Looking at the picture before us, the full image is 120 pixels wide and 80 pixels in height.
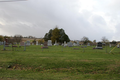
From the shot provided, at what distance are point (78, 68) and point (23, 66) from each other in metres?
4.38

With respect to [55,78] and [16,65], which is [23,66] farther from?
[55,78]

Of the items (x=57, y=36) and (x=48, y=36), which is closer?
(x=57, y=36)

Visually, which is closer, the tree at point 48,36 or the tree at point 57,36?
the tree at point 57,36

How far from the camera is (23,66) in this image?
7801mm

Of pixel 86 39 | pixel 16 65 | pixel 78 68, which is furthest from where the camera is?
pixel 86 39

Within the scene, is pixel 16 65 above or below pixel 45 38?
below

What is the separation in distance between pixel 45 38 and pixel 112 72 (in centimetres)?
6856

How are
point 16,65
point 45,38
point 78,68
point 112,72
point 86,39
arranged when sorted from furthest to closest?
point 86,39
point 45,38
point 16,65
point 78,68
point 112,72

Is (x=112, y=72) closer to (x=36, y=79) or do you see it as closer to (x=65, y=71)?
(x=65, y=71)

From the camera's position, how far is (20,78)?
17.9 feet

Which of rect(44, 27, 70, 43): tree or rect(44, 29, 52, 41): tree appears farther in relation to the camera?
rect(44, 29, 52, 41): tree

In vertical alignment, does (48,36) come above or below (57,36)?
above

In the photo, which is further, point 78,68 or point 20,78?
point 78,68

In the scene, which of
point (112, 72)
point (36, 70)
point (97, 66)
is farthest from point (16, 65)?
point (112, 72)
